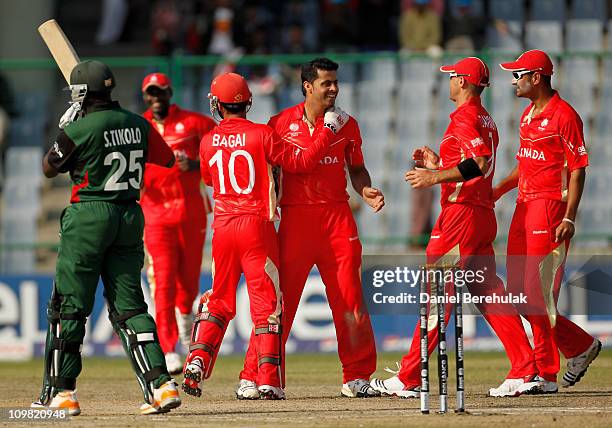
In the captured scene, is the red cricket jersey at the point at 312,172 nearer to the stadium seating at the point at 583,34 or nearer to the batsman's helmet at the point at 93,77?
the batsman's helmet at the point at 93,77

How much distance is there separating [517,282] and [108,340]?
263 inches

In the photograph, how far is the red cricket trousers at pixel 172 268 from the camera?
45.4 feet

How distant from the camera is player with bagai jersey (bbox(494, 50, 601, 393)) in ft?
37.7

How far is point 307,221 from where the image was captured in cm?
1146

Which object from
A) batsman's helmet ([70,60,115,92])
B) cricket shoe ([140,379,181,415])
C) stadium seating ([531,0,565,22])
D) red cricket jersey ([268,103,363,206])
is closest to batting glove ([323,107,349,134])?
red cricket jersey ([268,103,363,206])

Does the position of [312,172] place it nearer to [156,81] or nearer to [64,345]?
[64,345]

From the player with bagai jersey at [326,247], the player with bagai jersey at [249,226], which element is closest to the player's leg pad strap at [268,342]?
the player with bagai jersey at [249,226]

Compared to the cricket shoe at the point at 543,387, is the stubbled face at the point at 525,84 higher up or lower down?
higher up

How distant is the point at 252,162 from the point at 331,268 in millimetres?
1127

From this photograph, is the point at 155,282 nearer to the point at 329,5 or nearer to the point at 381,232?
the point at 381,232

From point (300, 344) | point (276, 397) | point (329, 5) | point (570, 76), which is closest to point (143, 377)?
point (276, 397)

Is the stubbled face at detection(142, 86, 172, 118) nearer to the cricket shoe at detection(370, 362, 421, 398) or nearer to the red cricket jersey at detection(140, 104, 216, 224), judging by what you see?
the red cricket jersey at detection(140, 104, 216, 224)

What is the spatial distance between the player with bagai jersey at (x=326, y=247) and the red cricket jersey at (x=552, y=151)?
1303 millimetres

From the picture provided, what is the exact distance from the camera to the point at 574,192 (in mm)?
11359
